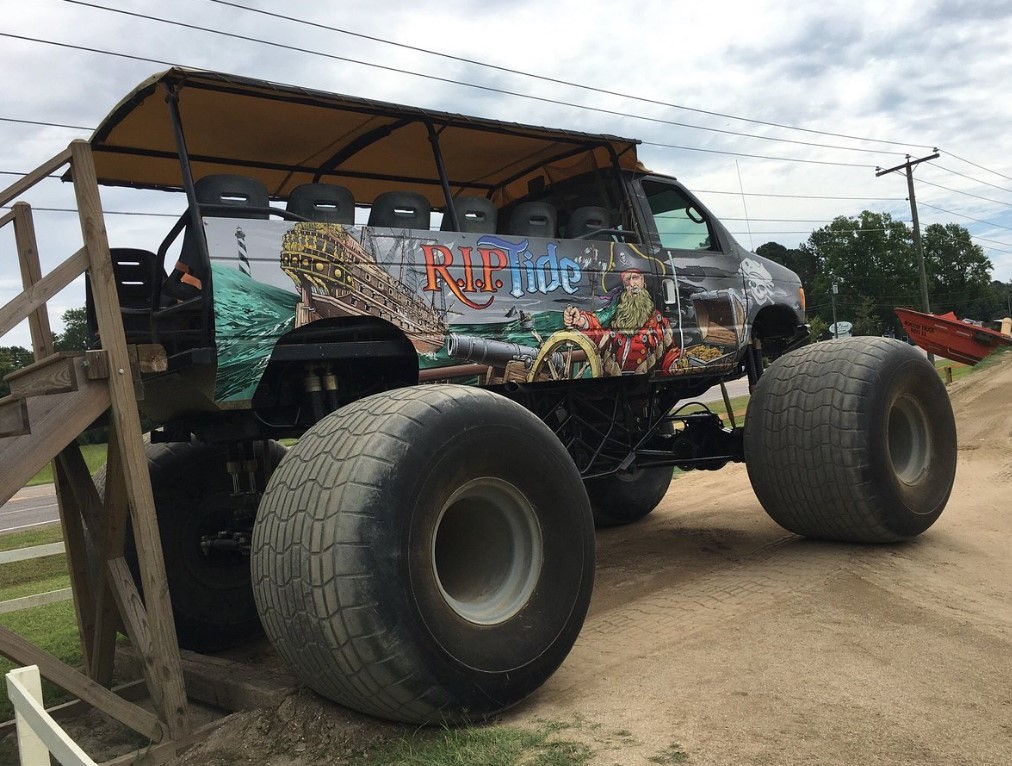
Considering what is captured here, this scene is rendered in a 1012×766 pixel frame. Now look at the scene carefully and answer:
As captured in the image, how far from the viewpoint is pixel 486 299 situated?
522 centimetres

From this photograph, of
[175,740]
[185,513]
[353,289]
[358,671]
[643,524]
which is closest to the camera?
[358,671]

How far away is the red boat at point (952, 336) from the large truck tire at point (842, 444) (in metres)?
12.8

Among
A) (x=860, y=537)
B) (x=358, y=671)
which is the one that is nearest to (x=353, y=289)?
(x=358, y=671)

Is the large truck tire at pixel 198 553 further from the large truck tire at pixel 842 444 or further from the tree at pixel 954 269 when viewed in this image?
the tree at pixel 954 269

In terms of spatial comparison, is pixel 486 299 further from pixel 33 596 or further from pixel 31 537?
pixel 31 537

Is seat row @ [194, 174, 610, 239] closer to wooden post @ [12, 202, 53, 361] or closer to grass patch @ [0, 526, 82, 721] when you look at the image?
wooden post @ [12, 202, 53, 361]

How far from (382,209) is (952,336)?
54.3ft

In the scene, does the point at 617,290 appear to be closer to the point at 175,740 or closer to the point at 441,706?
the point at 441,706

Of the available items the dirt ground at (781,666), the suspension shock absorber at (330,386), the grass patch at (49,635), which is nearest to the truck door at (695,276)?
the dirt ground at (781,666)

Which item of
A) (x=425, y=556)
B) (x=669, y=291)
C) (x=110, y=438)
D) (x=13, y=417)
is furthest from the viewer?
(x=669, y=291)

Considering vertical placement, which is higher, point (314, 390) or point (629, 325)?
point (629, 325)

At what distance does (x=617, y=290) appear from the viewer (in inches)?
239

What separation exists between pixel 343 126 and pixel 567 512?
9.90ft

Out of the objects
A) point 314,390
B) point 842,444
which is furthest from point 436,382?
point 842,444
